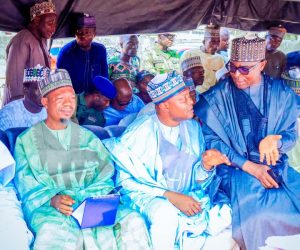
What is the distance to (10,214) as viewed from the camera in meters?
2.93

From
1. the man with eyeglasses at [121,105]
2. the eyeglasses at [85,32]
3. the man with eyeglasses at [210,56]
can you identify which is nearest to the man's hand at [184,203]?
the man with eyeglasses at [121,105]

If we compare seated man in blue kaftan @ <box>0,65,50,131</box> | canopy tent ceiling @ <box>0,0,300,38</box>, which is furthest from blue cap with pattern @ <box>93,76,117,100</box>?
seated man in blue kaftan @ <box>0,65,50,131</box>

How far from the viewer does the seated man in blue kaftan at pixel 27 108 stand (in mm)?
3398

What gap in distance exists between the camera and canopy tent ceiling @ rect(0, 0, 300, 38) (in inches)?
143

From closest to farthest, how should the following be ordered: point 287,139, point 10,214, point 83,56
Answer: point 10,214
point 287,139
point 83,56

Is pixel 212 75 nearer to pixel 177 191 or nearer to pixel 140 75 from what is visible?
pixel 140 75

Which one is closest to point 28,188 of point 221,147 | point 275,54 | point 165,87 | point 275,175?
point 165,87

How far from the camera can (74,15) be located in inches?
150

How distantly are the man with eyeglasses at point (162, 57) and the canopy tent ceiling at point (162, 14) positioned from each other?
0.11 metres

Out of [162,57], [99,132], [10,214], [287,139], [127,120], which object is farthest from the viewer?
[162,57]

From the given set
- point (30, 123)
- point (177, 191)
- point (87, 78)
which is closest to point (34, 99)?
point (30, 123)

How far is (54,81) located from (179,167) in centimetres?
113

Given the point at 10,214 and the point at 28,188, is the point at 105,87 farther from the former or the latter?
the point at 10,214

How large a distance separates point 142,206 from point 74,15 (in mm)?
1764
